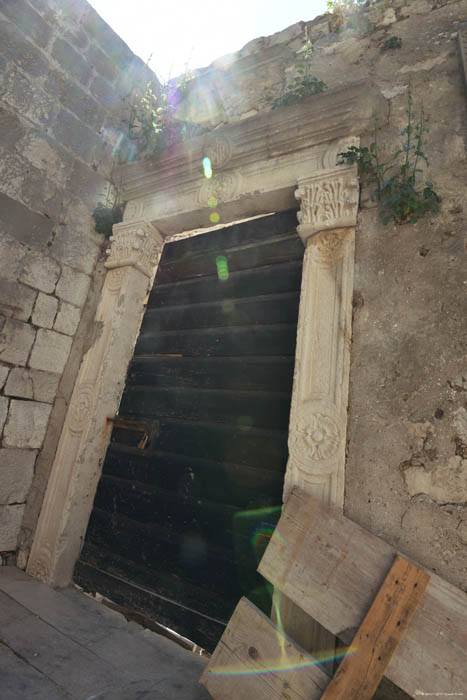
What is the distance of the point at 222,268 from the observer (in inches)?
118

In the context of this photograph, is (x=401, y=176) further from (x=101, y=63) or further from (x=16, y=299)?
(x=101, y=63)

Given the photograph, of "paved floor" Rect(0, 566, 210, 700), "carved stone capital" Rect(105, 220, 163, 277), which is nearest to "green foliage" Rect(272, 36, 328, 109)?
"carved stone capital" Rect(105, 220, 163, 277)

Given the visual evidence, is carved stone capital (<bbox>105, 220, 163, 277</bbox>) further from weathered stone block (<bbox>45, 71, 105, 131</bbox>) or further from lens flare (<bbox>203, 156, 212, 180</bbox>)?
weathered stone block (<bbox>45, 71, 105, 131</bbox>)

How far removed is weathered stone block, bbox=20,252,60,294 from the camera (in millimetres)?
2997

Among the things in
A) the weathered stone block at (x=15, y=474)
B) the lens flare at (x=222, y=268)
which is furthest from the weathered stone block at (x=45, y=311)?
the lens flare at (x=222, y=268)

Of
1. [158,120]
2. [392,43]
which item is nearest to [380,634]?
[392,43]

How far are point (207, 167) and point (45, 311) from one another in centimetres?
182

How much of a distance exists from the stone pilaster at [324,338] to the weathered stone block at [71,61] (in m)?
2.63

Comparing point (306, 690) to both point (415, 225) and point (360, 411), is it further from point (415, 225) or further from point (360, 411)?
point (415, 225)

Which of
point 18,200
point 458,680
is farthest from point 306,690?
point 18,200

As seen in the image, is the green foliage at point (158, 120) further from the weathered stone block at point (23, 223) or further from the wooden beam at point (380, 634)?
the wooden beam at point (380, 634)

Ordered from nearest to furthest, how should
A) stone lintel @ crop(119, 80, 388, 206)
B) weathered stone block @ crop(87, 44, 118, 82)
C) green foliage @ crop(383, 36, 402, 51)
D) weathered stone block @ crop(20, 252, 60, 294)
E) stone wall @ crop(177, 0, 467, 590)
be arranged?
1. stone wall @ crop(177, 0, 467, 590)
2. stone lintel @ crop(119, 80, 388, 206)
3. green foliage @ crop(383, 36, 402, 51)
4. weathered stone block @ crop(20, 252, 60, 294)
5. weathered stone block @ crop(87, 44, 118, 82)

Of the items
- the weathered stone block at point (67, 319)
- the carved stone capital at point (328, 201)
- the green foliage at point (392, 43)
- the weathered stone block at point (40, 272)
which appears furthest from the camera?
the weathered stone block at point (67, 319)

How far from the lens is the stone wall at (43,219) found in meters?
2.88
